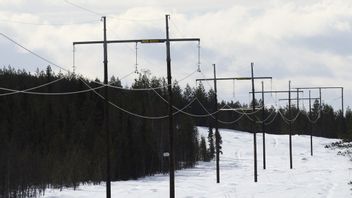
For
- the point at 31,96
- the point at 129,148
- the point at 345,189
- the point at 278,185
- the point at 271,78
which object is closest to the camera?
the point at 345,189

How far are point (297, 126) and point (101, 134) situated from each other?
108799 millimetres

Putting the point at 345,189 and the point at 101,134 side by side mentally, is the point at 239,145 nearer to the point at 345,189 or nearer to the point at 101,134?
the point at 101,134

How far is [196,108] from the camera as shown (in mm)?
155375

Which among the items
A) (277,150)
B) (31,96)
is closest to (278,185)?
(31,96)

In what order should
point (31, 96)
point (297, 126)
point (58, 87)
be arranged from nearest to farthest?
1. point (31, 96)
2. point (58, 87)
3. point (297, 126)

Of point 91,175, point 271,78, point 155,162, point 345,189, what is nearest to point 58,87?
point 155,162

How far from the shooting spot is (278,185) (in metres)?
46.0

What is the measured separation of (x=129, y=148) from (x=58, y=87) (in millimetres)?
55524

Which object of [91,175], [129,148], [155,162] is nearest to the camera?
[91,175]

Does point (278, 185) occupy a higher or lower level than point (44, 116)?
lower

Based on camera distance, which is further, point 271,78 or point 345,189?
point 271,78

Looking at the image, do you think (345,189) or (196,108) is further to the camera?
(196,108)

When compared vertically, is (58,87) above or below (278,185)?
above

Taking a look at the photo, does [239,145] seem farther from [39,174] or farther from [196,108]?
[39,174]
